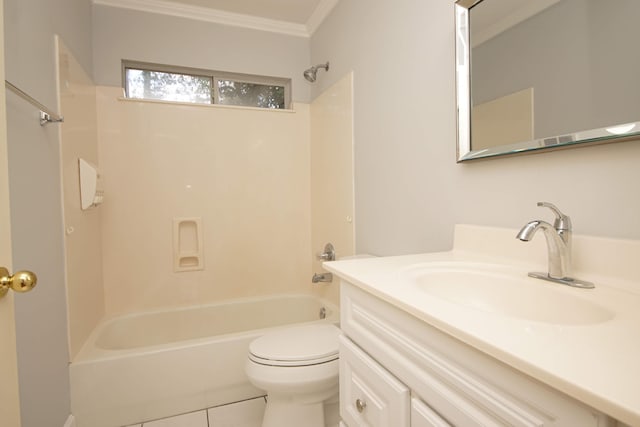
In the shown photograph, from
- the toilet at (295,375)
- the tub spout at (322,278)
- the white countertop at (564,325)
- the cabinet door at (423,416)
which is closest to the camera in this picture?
the white countertop at (564,325)

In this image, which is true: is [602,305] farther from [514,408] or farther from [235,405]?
[235,405]

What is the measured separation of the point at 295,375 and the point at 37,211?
1.19m

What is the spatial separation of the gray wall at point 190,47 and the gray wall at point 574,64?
5.84 feet

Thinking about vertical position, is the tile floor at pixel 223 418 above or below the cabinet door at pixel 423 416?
below

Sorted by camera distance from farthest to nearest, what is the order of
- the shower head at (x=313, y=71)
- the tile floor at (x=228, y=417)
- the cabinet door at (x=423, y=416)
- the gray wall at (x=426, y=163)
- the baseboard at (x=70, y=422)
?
the shower head at (x=313, y=71) → the tile floor at (x=228, y=417) → the baseboard at (x=70, y=422) → the gray wall at (x=426, y=163) → the cabinet door at (x=423, y=416)

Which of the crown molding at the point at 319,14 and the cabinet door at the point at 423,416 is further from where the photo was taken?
the crown molding at the point at 319,14

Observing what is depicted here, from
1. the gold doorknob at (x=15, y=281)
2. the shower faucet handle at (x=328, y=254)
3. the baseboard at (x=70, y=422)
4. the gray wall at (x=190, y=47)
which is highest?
the gray wall at (x=190, y=47)

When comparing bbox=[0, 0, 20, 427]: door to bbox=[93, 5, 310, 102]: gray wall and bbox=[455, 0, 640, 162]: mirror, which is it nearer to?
bbox=[455, 0, 640, 162]: mirror

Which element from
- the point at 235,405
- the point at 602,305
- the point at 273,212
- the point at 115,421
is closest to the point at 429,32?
the point at 602,305

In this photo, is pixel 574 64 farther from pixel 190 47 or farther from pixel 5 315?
pixel 190 47

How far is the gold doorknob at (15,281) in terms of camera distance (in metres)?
0.63

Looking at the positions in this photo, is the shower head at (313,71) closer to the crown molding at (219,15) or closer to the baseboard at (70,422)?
the crown molding at (219,15)

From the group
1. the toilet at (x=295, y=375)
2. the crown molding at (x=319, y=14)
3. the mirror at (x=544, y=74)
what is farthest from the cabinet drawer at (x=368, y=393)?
the crown molding at (x=319, y=14)

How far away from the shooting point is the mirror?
74cm
